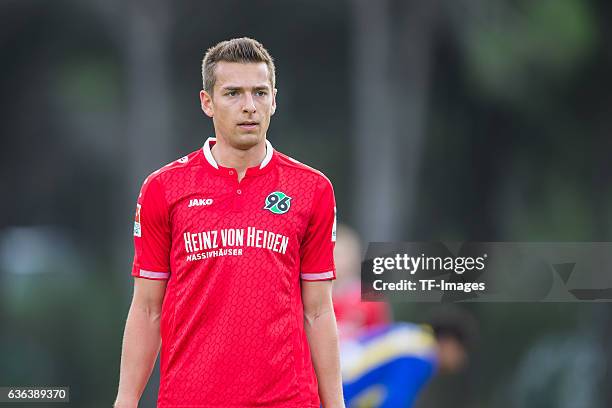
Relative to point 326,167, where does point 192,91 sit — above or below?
above

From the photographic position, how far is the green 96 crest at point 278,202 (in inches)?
107

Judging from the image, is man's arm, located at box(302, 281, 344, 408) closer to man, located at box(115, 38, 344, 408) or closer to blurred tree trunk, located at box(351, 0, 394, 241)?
man, located at box(115, 38, 344, 408)

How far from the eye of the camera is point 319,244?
2.76m

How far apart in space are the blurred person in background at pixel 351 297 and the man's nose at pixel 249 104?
2.67 meters

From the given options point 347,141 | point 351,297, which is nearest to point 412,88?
point 347,141

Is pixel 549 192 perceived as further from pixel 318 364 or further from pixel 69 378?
pixel 318 364

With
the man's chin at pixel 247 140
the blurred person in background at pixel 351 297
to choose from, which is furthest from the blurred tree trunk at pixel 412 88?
the man's chin at pixel 247 140

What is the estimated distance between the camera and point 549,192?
5.62 meters

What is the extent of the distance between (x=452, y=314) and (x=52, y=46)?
2369 mm

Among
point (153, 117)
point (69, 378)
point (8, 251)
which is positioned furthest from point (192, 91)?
point (69, 378)

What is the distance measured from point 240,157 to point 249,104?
0.15 meters

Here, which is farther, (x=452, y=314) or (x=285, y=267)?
(x=452, y=314)

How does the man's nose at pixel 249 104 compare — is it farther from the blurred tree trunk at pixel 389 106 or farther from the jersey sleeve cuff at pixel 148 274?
the blurred tree trunk at pixel 389 106

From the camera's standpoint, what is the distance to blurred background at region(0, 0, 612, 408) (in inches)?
214
